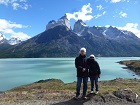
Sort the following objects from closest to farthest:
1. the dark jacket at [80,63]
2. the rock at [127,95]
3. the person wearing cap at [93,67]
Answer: the dark jacket at [80,63], the rock at [127,95], the person wearing cap at [93,67]

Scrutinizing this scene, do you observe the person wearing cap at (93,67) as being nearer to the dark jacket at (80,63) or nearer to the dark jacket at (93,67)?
the dark jacket at (93,67)

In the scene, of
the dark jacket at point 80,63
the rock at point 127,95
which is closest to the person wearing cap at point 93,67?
the dark jacket at point 80,63

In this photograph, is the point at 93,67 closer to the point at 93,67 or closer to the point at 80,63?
the point at 93,67

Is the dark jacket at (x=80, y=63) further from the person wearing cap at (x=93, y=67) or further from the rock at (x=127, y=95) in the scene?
the rock at (x=127, y=95)

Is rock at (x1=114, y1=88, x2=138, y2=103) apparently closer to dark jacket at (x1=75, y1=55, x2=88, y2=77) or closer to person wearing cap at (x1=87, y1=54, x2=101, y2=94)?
person wearing cap at (x1=87, y1=54, x2=101, y2=94)

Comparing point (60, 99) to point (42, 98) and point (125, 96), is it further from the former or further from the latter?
point (125, 96)

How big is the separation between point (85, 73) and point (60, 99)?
3.85 meters

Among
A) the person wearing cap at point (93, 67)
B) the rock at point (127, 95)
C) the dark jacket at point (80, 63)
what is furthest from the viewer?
the person wearing cap at point (93, 67)

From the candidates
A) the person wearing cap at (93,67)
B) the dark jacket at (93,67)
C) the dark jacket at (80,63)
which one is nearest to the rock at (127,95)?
the person wearing cap at (93,67)

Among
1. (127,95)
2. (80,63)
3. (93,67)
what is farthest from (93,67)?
(127,95)

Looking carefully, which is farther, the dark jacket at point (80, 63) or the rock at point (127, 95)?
the rock at point (127, 95)

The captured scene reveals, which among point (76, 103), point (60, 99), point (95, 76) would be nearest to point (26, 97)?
point (60, 99)

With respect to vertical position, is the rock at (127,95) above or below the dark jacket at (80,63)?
below

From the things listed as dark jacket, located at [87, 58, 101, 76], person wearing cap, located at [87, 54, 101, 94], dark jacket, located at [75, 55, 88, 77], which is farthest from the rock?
dark jacket, located at [75, 55, 88, 77]
